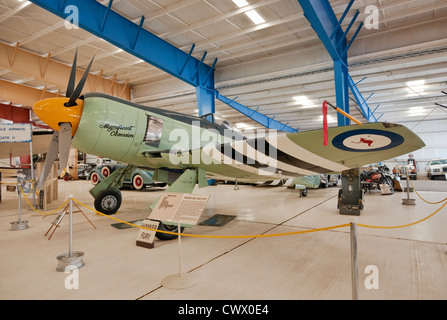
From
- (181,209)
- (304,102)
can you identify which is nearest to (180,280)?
(181,209)

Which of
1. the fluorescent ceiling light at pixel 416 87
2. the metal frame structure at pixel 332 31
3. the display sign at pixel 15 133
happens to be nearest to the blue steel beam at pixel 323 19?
the metal frame structure at pixel 332 31

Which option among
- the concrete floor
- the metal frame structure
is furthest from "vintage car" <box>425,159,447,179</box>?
the concrete floor

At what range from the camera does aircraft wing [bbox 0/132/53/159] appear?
A: 695 centimetres

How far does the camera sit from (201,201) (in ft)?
8.28

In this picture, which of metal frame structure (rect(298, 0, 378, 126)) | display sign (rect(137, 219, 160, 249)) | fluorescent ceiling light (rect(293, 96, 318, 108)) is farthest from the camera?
fluorescent ceiling light (rect(293, 96, 318, 108))

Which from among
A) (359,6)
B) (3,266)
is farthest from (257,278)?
(359,6)

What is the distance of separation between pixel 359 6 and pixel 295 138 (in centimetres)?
605

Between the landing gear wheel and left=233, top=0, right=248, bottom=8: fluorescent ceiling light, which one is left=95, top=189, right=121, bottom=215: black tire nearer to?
left=233, top=0, right=248, bottom=8: fluorescent ceiling light

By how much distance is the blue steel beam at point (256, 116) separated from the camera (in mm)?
12834

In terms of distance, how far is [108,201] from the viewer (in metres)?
5.32

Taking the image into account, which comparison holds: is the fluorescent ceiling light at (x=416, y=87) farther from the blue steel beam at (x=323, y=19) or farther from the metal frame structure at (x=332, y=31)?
the blue steel beam at (x=323, y=19)

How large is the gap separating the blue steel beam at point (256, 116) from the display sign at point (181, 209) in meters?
9.58

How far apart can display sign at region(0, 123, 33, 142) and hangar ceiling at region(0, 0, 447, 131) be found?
2.55 m
